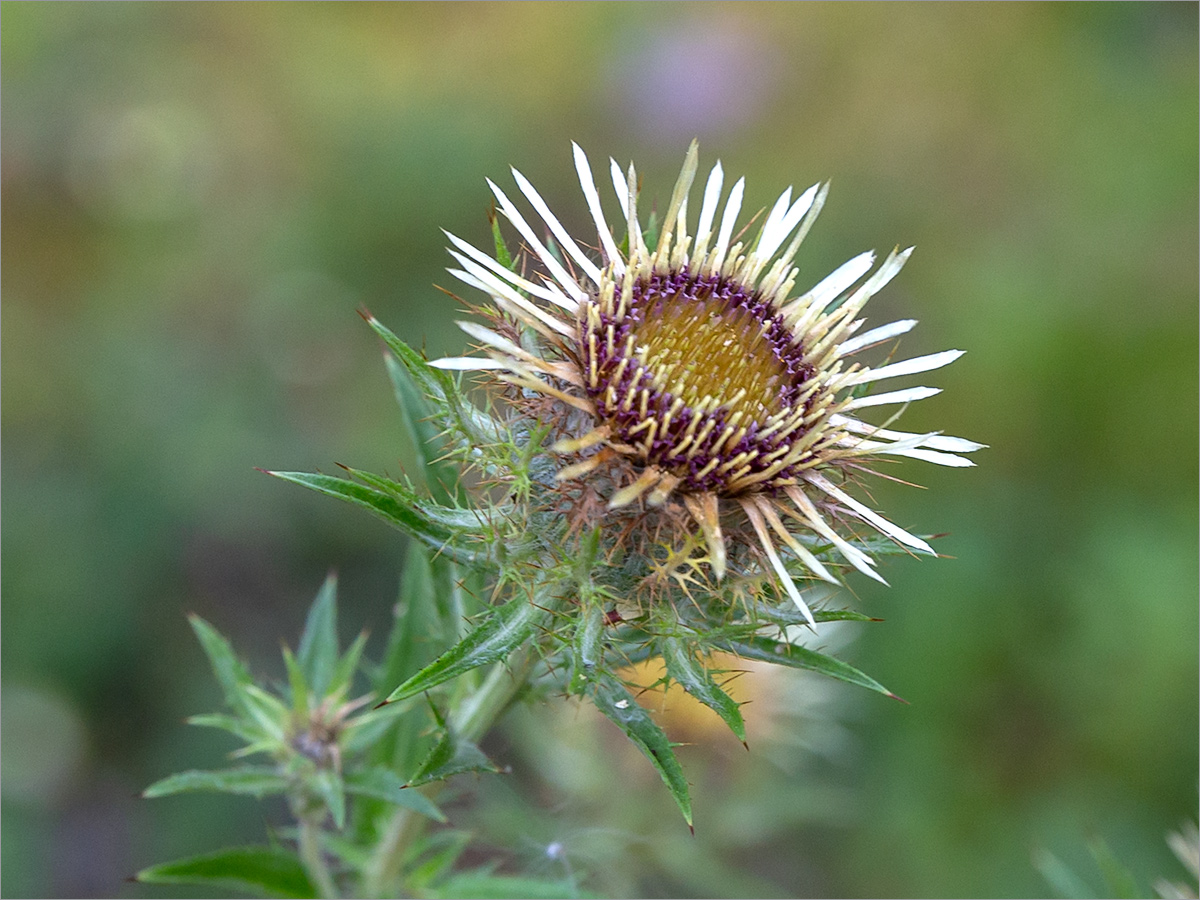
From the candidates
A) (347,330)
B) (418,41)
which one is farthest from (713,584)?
(418,41)

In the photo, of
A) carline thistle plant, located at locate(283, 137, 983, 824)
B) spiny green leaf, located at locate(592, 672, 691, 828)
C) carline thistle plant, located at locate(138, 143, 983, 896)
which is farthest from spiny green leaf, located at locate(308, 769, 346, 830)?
spiny green leaf, located at locate(592, 672, 691, 828)

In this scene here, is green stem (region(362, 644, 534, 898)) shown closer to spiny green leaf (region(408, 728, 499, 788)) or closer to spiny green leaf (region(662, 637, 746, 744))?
spiny green leaf (region(408, 728, 499, 788))

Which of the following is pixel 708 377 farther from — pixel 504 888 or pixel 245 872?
Answer: pixel 245 872

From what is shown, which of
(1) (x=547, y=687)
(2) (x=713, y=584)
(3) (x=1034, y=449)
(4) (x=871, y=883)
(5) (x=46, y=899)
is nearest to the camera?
(2) (x=713, y=584)

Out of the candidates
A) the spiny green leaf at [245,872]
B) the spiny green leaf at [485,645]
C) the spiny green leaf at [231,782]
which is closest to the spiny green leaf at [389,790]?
the spiny green leaf at [231,782]

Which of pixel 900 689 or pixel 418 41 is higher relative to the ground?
pixel 418 41

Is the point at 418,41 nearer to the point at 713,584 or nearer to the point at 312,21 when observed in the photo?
the point at 312,21

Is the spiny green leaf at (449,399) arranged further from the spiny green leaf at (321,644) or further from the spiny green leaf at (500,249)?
the spiny green leaf at (321,644)
